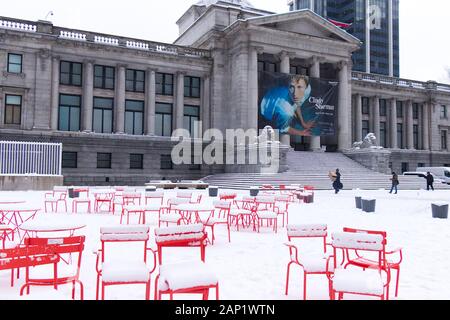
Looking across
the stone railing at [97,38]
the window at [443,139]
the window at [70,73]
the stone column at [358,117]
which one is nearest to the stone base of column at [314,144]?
the stone column at [358,117]

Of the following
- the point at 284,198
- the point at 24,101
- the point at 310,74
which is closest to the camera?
the point at 284,198

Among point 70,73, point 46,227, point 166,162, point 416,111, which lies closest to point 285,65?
point 166,162

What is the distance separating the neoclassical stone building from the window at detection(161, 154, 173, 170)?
10cm

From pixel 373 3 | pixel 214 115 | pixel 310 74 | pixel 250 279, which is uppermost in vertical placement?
pixel 373 3

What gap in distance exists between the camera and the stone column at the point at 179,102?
3972 cm

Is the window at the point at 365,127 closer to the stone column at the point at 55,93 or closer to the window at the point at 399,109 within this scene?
the window at the point at 399,109

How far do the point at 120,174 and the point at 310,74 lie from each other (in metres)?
22.7

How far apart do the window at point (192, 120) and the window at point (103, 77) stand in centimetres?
786

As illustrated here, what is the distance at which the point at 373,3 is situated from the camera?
5034 inches

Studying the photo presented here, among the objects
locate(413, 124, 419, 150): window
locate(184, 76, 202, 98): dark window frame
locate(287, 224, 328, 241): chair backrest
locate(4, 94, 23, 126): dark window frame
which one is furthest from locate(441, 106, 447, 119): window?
locate(287, 224, 328, 241): chair backrest

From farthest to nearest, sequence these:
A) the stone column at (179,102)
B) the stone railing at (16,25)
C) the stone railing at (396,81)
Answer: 1. the stone railing at (396,81)
2. the stone column at (179,102)
3. the stone railing at (16,25)
